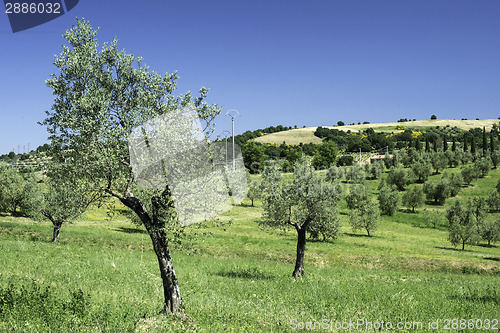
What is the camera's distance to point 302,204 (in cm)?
2648

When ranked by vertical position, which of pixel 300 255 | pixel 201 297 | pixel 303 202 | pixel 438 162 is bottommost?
pixel 300 255

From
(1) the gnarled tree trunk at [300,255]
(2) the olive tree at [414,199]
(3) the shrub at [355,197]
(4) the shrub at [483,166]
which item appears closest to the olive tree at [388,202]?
(3) the shrub at [355,197]

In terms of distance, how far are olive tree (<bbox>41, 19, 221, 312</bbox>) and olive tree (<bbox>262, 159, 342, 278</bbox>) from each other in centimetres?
1498

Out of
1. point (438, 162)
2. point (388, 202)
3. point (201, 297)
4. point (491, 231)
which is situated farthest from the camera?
point (438, 162)

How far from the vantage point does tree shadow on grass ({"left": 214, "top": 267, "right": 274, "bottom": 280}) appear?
2594 centimetres

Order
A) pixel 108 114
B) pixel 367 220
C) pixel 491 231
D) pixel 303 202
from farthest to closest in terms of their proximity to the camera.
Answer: pixel 367 220, pixel 491 231, pixel 303 202, pixel 108 114

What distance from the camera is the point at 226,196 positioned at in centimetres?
1371

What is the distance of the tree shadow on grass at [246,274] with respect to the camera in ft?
85.1

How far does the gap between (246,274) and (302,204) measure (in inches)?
285

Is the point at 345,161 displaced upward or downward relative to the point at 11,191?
upward

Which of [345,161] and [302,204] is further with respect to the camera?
[345,161]

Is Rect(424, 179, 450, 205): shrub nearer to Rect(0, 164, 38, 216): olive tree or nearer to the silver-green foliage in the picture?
the silver-green foliage

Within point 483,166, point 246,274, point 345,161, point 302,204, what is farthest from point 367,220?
point 345,161

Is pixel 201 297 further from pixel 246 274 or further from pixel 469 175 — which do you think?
pixel 469 175
